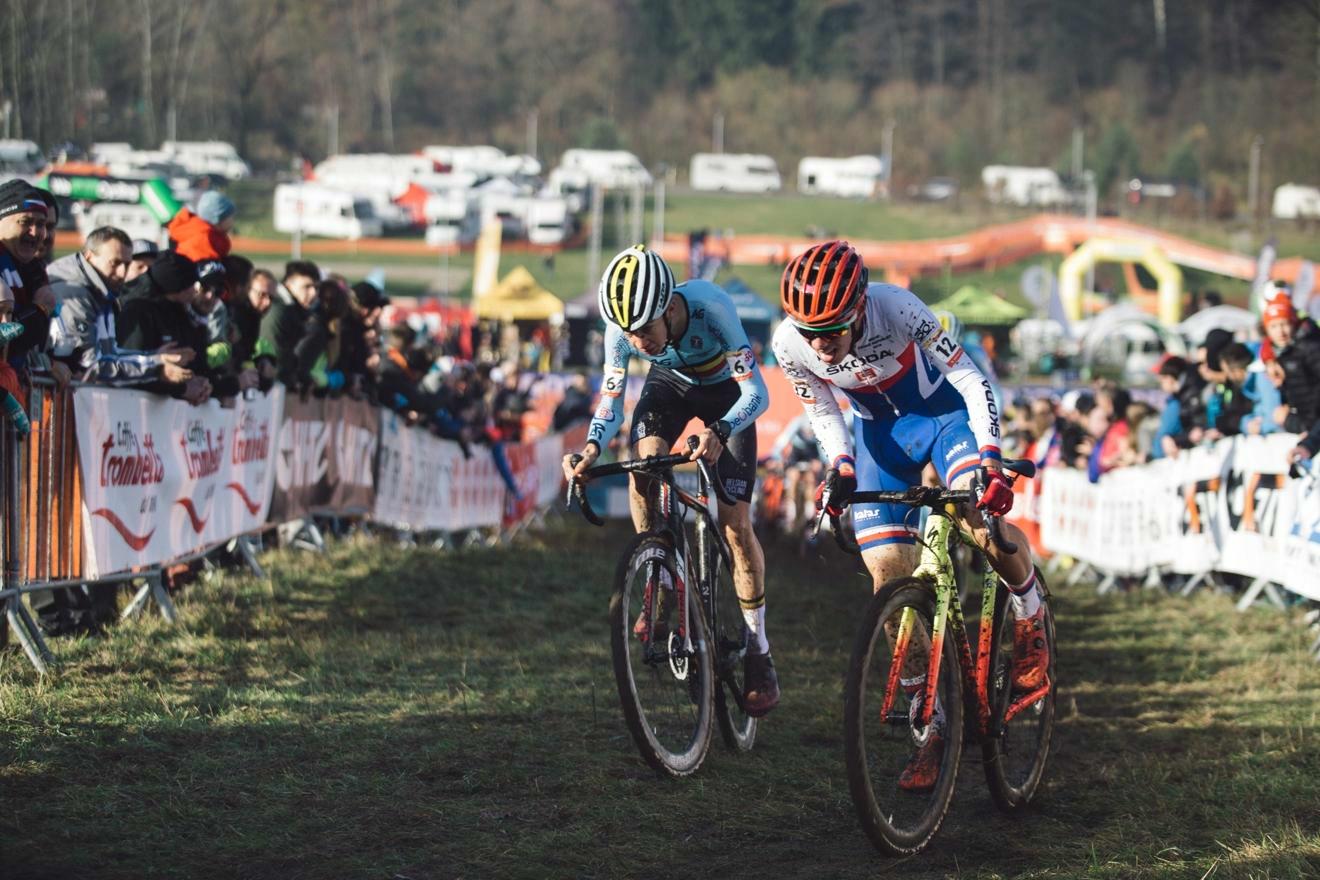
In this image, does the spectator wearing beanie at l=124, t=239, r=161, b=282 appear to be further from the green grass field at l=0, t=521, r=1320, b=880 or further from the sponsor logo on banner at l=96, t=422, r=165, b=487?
the green grass field at l=0, t=521, r=1320, b=880

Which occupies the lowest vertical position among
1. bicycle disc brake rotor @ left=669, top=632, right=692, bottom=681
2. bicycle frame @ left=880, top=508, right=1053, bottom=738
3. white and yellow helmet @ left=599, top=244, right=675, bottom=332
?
bicycle disc brake rotor @ left=669, top=632, right=692, bottom=681

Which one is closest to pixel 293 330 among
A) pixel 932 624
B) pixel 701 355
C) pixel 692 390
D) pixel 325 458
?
pixel 325 458

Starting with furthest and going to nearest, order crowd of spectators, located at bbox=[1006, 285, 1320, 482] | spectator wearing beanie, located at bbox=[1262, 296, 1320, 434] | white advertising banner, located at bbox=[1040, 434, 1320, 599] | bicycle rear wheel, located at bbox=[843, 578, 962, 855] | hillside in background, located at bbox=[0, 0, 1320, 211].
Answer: hillside in background, located at bbox=[0, 0, 1320, 211], white advertising banner, located at bbox=[1040, 434, 1320, 599], crowd of spectators, located at bbox=[1006, 285, 1320, 482], spectator wearing beanie, located at bbox=[1262, 296, 1320, 434], bicycle rear wheel, located at bbox=[843, 578, 962, 855]

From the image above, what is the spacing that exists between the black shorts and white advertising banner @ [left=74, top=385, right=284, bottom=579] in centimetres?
250

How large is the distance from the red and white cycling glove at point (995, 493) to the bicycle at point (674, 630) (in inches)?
48.4

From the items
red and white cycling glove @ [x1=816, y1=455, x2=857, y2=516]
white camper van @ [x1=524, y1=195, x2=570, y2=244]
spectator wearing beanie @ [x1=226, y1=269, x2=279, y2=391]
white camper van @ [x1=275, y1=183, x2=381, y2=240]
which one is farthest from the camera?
white camper van @ [x1=524, y1=195, x2=570, y2=244]

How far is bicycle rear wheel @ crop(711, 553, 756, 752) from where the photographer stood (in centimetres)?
653

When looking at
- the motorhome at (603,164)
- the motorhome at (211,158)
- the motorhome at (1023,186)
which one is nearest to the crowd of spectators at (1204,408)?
the motorhome at (211,158)

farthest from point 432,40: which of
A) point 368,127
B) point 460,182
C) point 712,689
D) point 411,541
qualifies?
point 712,689

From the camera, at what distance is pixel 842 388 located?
599 cm

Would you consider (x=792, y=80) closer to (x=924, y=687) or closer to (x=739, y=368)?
(x=739, y=368)

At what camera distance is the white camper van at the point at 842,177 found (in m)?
100

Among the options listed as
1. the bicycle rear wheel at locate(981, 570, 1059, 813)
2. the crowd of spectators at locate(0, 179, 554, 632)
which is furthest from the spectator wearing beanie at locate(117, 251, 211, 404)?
the bicycle rear wheel at locate(981, 570, 1059, 813)

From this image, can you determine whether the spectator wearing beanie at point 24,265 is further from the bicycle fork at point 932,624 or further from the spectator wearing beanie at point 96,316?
the bicycle fork at point 932,624
